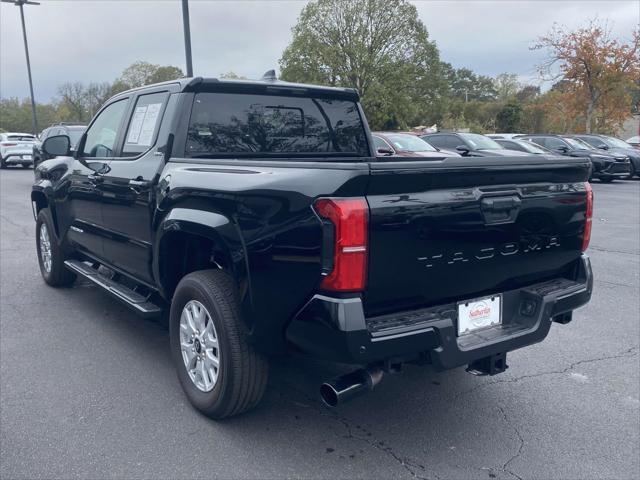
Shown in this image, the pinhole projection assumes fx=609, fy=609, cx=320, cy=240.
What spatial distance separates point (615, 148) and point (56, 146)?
20.9 metres

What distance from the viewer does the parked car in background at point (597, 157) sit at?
803 inches

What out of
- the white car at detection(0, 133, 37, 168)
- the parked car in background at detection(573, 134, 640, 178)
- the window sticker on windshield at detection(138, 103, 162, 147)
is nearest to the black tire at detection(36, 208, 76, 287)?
the window sticker on windshield at detection(138, 103, 162, 147)

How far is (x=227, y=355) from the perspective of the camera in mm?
3289

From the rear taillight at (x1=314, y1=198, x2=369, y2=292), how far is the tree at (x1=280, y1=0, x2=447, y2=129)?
34.2m

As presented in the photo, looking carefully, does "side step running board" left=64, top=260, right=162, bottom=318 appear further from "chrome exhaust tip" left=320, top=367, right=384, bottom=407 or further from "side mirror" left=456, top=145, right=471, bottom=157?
"side mirror" left=456, top=145, right=471, bottom=157

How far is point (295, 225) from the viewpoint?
→ 2855 mm

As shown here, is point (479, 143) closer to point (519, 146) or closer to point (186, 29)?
point (519, 146)

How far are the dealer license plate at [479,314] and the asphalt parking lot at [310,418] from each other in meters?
0.70

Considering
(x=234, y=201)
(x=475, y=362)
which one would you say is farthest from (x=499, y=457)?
(x=234, y=201)

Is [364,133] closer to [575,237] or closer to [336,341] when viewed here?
[575,237]

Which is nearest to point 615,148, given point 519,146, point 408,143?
point 519,146

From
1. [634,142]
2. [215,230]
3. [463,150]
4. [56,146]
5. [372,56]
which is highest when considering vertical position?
[372,56]

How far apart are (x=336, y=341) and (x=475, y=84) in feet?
310

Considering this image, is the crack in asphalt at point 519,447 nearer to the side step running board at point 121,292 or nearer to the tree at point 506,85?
the side step running board at point 121,292
